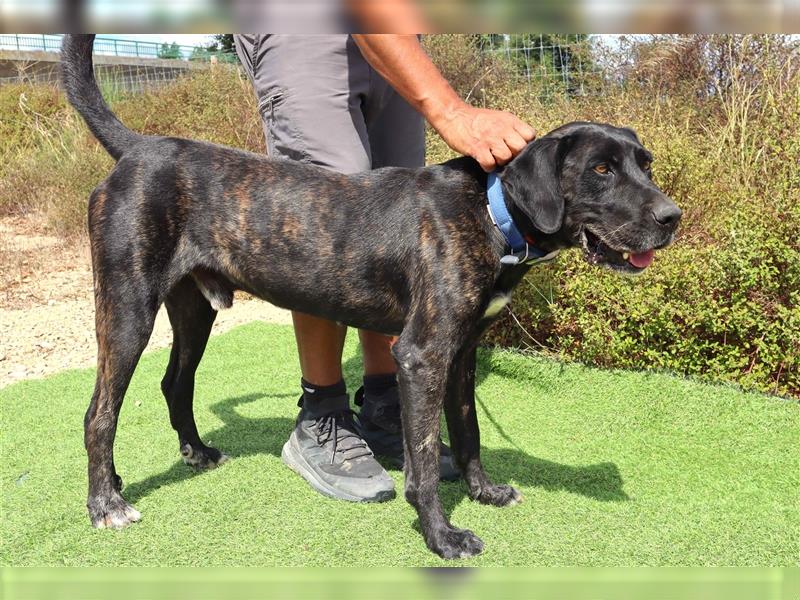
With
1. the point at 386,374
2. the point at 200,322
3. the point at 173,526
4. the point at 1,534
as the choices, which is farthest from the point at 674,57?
the point at 1,534

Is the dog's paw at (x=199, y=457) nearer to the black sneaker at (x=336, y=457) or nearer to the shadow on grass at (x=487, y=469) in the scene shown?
the shadow on grass at (x=487, y=469)

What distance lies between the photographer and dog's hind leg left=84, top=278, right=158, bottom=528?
3.47m

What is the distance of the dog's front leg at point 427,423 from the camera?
128 inches

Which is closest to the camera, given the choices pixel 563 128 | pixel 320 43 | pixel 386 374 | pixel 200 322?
pixel 563 128

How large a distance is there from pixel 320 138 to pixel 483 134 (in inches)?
36.8

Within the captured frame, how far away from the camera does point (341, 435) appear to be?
4070 millimetres

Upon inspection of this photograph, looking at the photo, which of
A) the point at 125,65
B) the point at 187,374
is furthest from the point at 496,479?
the point at 125,65

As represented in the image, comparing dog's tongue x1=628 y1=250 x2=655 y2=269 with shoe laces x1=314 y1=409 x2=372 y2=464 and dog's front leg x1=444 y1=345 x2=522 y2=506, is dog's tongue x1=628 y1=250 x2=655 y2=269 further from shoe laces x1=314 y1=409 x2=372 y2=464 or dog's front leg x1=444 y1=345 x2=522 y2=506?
shoe laces x1=314 y1=409 x2=372 y2=464

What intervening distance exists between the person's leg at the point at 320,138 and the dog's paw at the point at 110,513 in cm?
89

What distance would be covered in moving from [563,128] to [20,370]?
16.2ft

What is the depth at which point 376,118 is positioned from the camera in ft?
13.9

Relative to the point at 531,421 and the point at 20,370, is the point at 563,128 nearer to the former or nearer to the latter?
the point at 531,421

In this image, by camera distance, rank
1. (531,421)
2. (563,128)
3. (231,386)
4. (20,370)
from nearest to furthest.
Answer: (563,128) → (531,421) → (231,386) → (20,370)

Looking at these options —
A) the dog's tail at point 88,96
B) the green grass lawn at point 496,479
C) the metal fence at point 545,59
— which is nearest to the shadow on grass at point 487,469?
the green grass lawn at point 496,479
